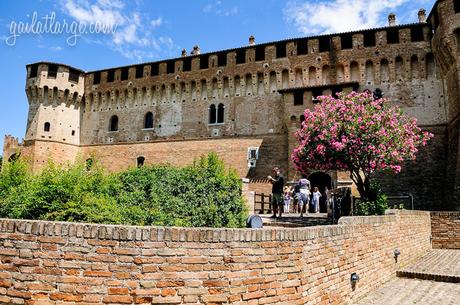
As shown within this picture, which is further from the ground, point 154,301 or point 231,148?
point 231,148

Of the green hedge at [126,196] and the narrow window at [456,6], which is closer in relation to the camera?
the green hedge at [126,196]

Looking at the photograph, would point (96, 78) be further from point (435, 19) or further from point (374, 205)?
point (374, 205)

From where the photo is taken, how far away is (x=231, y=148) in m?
29.2

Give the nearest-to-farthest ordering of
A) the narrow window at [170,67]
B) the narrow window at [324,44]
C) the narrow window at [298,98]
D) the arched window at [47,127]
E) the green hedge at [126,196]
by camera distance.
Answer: the green hedge at [126,196]
the narrow window at [298,98]
the narrow window at [324,44]
the narrow window at [170,67]
the arched window at [47,127]

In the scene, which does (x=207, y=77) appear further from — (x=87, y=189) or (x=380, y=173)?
(x=87, y=189)

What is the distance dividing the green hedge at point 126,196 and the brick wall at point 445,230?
8.47 metres

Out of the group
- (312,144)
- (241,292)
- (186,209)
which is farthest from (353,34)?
(241,292)

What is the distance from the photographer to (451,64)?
2292cm

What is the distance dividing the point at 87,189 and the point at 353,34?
2342 cm

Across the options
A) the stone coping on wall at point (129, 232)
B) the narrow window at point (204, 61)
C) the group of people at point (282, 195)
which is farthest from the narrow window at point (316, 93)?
the stone coping on wall at point (129, 232)

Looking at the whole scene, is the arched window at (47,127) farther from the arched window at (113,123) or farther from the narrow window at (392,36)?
the narrow window at (392,36)

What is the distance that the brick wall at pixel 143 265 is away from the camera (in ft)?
14.6

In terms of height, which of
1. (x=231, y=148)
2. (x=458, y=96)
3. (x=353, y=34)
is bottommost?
(x=231, y=148)

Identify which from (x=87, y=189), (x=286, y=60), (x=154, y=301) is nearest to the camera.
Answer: (x=154, y=301)
